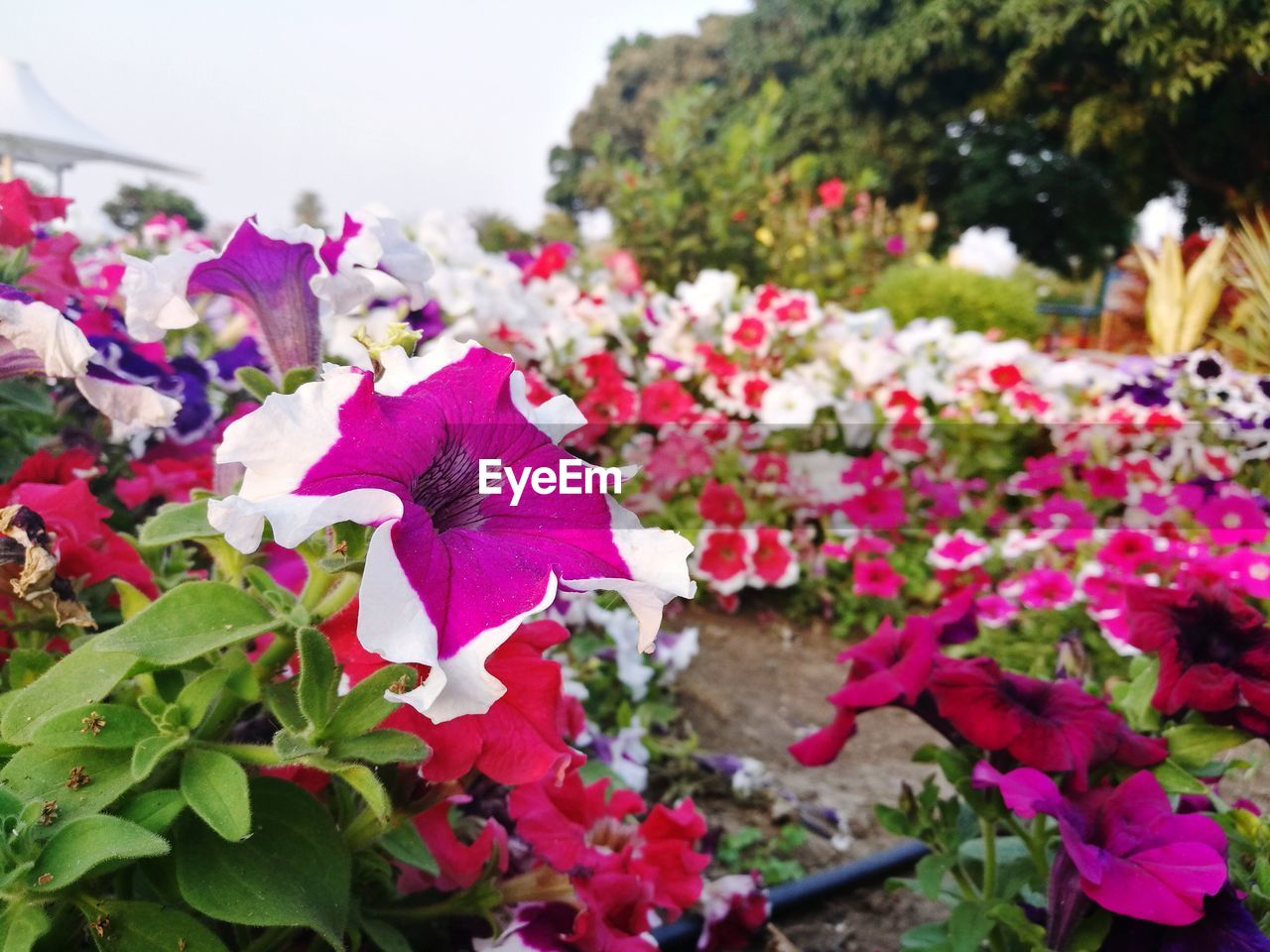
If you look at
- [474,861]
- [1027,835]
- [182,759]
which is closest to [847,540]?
[1027,835]

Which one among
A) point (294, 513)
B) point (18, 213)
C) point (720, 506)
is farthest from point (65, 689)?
point (720, 506)

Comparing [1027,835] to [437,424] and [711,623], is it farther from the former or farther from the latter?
[711,623]

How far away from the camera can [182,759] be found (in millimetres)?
532

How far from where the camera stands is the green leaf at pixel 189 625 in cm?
49

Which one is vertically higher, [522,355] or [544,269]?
[544,269]

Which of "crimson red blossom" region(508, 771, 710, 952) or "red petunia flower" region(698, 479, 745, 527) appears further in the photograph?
"red petunia flower" region(698, 479, 745, 527)

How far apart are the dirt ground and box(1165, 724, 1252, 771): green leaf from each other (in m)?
0.56

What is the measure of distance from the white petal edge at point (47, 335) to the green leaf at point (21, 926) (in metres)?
0.31

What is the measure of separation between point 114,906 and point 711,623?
87.0 inches

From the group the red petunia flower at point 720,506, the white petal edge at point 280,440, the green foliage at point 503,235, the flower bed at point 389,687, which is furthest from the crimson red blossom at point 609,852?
the green foliage at point 503,235

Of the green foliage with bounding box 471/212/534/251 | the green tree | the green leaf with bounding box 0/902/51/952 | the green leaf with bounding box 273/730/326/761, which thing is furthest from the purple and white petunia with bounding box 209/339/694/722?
the green tree

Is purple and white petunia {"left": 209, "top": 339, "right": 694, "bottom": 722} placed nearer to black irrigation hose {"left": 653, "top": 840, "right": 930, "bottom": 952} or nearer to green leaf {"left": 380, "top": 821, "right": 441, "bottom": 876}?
green leaf {"left": 380, "top": 821, "right": 441, "bottom": 876}

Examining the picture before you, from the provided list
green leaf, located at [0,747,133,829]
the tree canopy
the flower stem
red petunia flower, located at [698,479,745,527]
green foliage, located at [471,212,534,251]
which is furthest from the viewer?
green foliage, located at [471,212,534,251]

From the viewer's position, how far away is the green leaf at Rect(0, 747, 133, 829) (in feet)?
1.60
